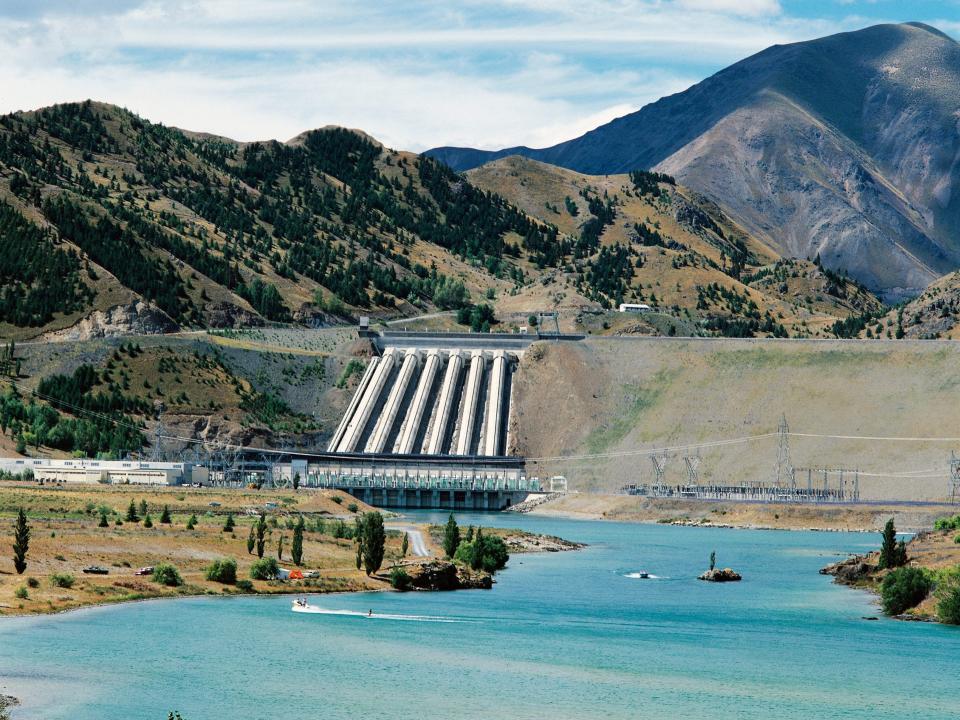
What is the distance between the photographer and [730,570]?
4783 inches

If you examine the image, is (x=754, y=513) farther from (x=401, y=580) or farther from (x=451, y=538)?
(x=401, y=580)

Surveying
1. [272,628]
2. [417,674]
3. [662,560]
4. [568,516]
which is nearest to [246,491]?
[568,516]

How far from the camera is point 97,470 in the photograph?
560ft

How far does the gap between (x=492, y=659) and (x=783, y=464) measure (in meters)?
122

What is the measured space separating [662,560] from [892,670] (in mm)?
56633

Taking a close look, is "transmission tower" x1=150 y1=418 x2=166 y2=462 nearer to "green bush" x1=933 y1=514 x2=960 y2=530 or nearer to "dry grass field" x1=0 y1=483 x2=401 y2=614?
"dry grass field" x1=0 y1=483 x2=401 y2=614

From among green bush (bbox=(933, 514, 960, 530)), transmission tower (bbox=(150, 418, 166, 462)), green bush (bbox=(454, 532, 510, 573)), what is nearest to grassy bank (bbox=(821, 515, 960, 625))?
green bush (bbox=(933, 514, 960, 530))

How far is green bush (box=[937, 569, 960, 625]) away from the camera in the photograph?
302ft

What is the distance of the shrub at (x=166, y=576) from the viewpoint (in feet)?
303

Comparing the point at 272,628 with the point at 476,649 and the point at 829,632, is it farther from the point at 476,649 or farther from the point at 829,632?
the point at 829,632

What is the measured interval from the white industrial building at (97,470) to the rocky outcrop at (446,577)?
6973 cm

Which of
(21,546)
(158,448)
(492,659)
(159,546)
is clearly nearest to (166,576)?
(21,546)

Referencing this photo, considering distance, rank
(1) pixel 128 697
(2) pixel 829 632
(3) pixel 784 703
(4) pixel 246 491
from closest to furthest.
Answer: (1) pixel 128 697, (3) pixel 784 703, (2) pixel 829 632, (4) pixel 246 491

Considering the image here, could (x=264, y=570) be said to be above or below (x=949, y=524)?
below
